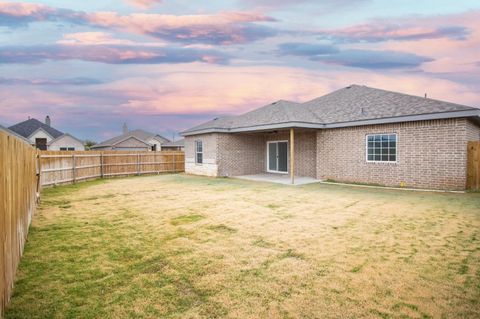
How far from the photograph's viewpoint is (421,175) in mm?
12812

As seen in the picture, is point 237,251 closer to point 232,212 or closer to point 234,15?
point 232,212

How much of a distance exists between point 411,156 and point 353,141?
2859mm

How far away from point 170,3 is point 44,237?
1136 cm

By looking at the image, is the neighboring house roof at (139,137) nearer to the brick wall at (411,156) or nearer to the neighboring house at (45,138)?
the neighboring house at (45,138)

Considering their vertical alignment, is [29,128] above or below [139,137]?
above

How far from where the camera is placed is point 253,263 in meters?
4.45

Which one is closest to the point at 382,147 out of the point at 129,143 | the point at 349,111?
the point at 349,111

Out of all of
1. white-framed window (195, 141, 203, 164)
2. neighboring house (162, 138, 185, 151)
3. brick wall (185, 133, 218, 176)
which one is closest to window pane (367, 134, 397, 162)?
brick wall (185, 133, 218, 176)

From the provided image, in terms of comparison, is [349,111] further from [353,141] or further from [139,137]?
[139,137]

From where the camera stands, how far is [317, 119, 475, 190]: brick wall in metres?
Answer: 11.9

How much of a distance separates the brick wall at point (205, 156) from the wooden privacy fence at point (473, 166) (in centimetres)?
1340

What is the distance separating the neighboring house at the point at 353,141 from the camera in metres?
12.2

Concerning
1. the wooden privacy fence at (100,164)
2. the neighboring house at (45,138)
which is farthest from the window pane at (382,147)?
the neighboring house at (45,138)

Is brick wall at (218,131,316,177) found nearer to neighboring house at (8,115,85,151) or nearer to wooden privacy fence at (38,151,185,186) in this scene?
wooden privacy fence at (38,151,185,186)
